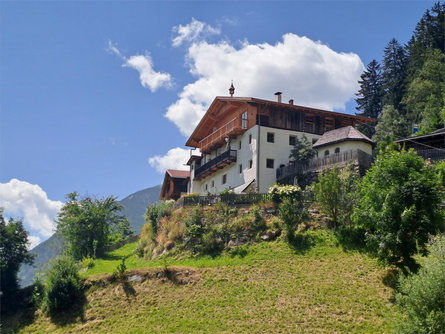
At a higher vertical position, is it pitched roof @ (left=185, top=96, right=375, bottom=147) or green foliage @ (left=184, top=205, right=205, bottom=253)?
pitched roof @ (left=185, top=96, right=375, bottom=147)

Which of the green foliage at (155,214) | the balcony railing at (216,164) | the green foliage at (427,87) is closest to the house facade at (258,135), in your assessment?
the balcony railing at (216,164)

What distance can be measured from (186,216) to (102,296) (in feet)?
29.0

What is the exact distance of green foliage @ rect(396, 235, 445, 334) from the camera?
18.0 m

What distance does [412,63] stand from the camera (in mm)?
66812

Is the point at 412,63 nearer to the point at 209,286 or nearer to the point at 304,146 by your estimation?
the point at 304,146

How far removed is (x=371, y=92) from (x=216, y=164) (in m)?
36.8

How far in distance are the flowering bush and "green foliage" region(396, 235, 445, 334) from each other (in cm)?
1425

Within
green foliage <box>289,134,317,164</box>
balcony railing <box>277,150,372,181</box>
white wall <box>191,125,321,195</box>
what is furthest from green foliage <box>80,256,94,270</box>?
green foliage <box>289,134,317,164</box>

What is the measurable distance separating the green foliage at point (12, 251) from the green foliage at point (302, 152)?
23235 mm

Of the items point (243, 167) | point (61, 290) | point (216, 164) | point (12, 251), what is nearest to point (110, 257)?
point (12, 251)

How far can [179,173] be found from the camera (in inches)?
2430

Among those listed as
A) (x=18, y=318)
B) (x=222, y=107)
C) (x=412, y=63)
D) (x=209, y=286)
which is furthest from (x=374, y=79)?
(x=18, y=318)

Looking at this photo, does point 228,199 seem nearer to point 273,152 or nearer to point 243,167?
point 243,167

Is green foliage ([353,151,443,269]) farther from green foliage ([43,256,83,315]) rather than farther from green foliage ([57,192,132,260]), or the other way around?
green foliage ([57,192,132,260])
